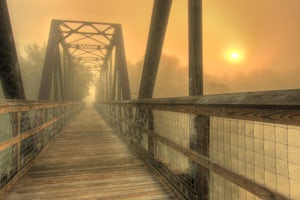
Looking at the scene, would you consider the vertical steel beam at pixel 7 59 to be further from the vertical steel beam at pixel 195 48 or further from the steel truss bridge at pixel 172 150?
the vertical steel beam at pixel 195 48

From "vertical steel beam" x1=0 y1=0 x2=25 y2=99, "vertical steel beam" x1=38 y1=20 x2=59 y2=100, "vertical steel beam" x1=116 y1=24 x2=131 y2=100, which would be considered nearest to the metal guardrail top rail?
"vertical steel beam" x1=0 y1=0 x2=25 y2=99

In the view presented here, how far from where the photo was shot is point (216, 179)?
2387mm

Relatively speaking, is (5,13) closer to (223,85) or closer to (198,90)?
(198,90)

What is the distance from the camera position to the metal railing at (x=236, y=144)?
1210mm

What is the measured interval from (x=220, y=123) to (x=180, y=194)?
3.36 feet

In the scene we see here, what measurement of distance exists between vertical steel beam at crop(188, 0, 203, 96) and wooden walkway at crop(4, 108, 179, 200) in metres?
1.30

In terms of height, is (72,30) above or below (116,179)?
above

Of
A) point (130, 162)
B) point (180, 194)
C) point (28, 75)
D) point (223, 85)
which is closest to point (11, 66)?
point (130, 162)

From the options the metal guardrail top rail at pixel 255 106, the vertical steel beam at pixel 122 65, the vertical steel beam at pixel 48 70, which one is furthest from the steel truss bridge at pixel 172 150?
the vertical steel beam at pixel 122 65

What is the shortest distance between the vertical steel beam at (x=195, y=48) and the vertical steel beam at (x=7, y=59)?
2.40m

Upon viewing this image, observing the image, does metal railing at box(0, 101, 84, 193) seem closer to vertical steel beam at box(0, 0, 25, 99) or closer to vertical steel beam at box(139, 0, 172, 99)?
vertical steel beam at box(0, 0, 25, 99)

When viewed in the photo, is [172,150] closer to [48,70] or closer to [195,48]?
[195,48]

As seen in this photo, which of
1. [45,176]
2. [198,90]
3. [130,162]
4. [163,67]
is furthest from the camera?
[163,67]

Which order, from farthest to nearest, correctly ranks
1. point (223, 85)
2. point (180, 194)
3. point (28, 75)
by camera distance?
1. point (223, 85)
2. point (28, 75)
3. point (180, 194)
